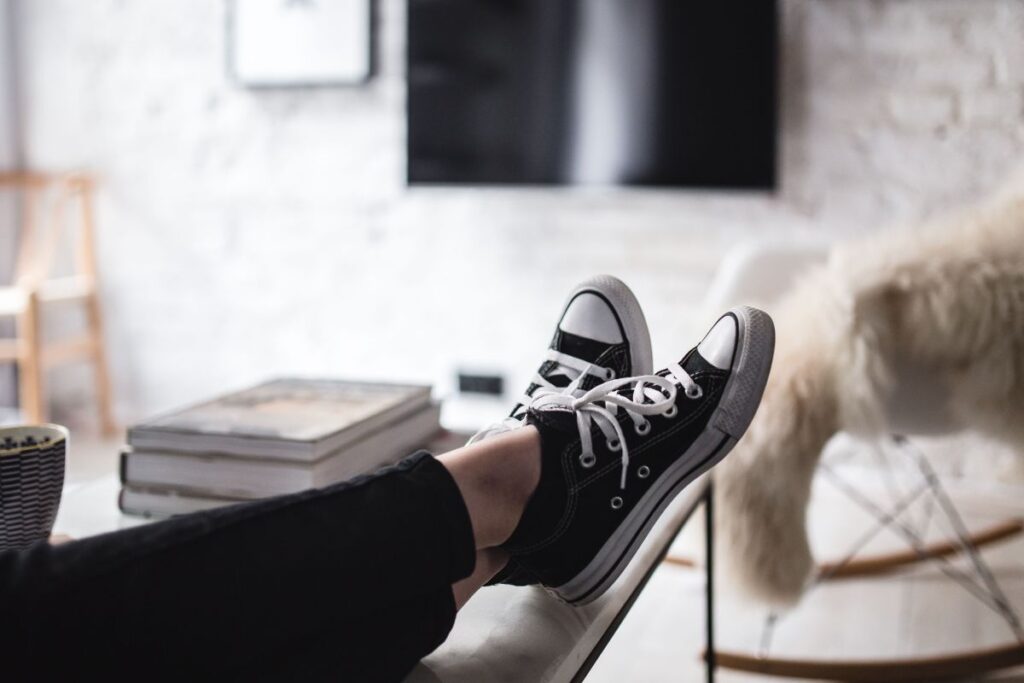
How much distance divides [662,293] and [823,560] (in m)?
0.89

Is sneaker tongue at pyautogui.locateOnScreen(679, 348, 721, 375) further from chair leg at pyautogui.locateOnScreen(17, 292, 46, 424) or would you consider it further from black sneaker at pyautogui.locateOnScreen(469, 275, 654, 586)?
chair leg at pyautogui.locateOnScreen(17, 292, 46, 424)

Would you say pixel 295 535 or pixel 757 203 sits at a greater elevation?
pixel 757 203

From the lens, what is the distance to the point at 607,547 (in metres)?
0.77

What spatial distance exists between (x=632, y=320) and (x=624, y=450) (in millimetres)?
217

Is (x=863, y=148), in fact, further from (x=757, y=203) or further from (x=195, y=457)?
(x=195, y=457)

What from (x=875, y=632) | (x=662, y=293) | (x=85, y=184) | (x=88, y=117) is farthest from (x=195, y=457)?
(x=88, y=117)

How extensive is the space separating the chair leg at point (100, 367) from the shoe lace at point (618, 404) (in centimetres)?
242

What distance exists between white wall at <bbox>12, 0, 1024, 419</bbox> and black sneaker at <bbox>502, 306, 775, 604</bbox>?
5.58ft

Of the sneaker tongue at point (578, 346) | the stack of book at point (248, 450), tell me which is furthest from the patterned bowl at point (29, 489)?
the sneaker tongue at point (578, 346)

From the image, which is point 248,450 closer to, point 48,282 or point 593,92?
point 593,92

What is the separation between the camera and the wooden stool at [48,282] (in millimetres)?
2566

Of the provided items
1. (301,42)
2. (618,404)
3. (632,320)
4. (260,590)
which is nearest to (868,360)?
(632,320)

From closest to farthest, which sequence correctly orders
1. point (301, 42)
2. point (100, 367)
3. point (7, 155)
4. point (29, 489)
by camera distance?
point (29, 489), point (301, 42), point (100, 367), point (7, 155)

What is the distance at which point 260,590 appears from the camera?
55cm
